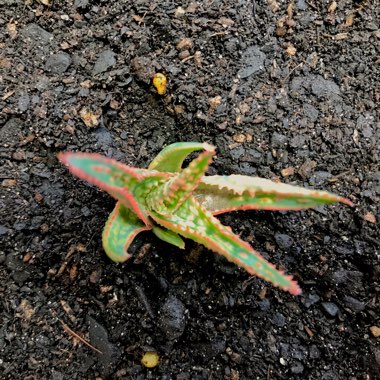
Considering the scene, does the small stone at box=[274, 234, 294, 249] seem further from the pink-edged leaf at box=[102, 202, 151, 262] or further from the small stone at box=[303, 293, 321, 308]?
the pink-edged leaf at box=[102, 202, 151, 262]

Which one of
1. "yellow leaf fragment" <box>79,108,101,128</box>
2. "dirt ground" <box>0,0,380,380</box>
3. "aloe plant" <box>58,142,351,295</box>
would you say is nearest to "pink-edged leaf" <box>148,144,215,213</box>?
"aloe plant" <box>58,142,351,295</box>

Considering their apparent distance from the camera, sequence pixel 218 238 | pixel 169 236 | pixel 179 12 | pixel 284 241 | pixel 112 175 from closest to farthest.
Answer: pixel 112 175
pixel 218 238
pixel 169 236
pixel 284 241
pixel 179 12

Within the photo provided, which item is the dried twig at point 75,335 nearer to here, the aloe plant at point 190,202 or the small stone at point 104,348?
the small stone at point 104,348

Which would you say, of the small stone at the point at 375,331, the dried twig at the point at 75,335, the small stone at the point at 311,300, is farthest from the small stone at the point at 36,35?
the small stone at the point at 375,331

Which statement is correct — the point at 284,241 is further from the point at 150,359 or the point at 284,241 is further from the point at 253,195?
the point at 150,359

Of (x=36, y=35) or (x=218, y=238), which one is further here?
(x=36, y=35)

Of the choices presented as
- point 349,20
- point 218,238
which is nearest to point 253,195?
point 218,238

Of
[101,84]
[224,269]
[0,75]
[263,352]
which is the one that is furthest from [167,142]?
[263,352]
